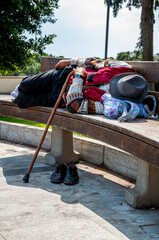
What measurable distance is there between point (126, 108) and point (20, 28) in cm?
834

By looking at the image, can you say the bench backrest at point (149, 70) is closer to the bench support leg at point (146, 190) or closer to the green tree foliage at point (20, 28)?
the bench support leg at point (146, 190)

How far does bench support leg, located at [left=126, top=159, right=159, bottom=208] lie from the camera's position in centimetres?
359

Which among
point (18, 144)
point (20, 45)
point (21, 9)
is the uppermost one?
point (21, 9)

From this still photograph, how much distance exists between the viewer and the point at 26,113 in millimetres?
5039

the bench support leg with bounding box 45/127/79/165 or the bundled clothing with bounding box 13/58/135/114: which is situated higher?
the bundled clothing with bounding box 13/58/135/114

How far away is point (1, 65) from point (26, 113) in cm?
778

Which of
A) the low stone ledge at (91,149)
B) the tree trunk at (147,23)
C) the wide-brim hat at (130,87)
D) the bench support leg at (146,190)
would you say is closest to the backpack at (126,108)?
the wide-brim hat at (130,87)

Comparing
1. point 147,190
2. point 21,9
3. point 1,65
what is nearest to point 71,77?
point 147,190

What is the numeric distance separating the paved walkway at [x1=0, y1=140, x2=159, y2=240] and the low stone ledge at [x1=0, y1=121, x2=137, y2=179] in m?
0.18

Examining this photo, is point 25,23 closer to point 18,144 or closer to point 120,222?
point 18,144

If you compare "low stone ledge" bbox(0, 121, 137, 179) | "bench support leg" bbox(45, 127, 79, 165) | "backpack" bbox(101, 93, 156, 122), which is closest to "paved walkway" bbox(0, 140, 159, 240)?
"low stone ledge" bbox(0, 121, 137, 179)

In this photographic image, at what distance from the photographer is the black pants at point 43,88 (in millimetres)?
4582

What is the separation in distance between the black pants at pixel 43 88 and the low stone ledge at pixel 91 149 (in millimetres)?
904

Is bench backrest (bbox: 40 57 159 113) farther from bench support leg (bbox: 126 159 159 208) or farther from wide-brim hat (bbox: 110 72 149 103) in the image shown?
bench support leg (bbox: 126 159 159 208)
